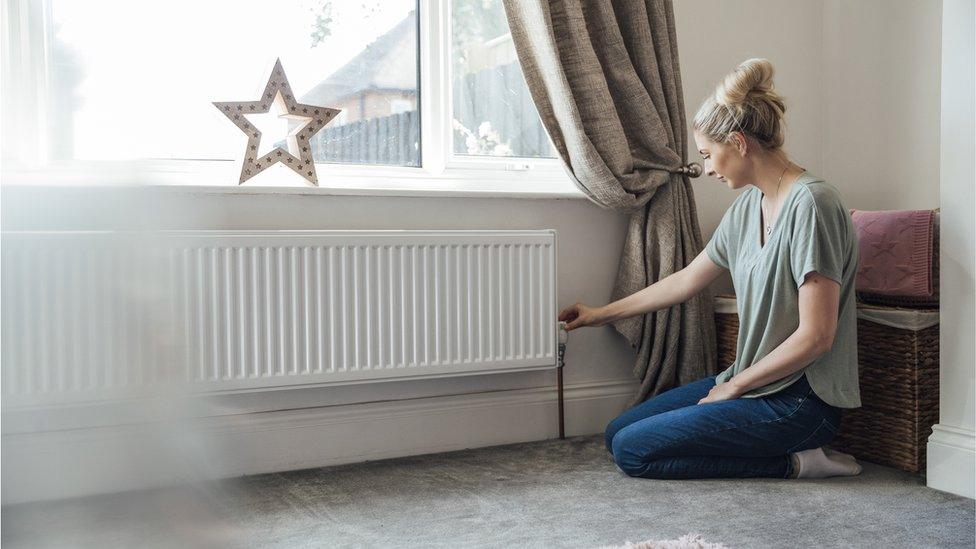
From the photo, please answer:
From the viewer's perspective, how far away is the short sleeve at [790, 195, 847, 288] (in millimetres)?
1751

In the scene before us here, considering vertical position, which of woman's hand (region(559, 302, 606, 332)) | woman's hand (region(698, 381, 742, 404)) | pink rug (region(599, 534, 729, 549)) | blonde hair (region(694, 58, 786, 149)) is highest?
blonde hair (region(694, 58, 786, 149))

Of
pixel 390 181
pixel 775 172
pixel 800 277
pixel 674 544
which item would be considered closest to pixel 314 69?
pixel 390 181

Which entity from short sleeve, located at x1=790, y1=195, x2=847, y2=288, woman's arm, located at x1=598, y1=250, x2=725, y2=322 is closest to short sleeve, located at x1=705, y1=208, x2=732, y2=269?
woman's arm, located at x1=598, y1=250, x2=725, y2=322

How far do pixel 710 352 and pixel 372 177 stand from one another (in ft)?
3.51

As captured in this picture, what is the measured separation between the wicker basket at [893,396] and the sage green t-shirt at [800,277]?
0.47ft

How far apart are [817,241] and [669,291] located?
19.3 inches

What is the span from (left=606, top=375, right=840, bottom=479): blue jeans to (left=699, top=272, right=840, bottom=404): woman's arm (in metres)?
0.09

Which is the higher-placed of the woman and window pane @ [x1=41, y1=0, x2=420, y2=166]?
window pane @ [x1=41, y1=0, x2=420, y2=166]

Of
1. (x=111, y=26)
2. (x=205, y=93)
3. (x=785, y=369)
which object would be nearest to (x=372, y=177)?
(x=205, y=93)

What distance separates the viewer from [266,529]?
1562mm

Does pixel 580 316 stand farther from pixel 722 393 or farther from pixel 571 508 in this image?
pixel 571 508

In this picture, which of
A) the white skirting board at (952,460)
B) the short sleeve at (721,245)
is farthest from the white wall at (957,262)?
the short sleeve at (721,245)

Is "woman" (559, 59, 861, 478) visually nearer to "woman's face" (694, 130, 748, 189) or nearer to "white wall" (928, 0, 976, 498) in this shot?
"woman's face" (694, 130, 748, 189)

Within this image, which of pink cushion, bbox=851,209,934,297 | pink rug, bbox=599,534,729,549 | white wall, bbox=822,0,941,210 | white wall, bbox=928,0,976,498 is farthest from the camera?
white wall, bbox=822,0,941,210
